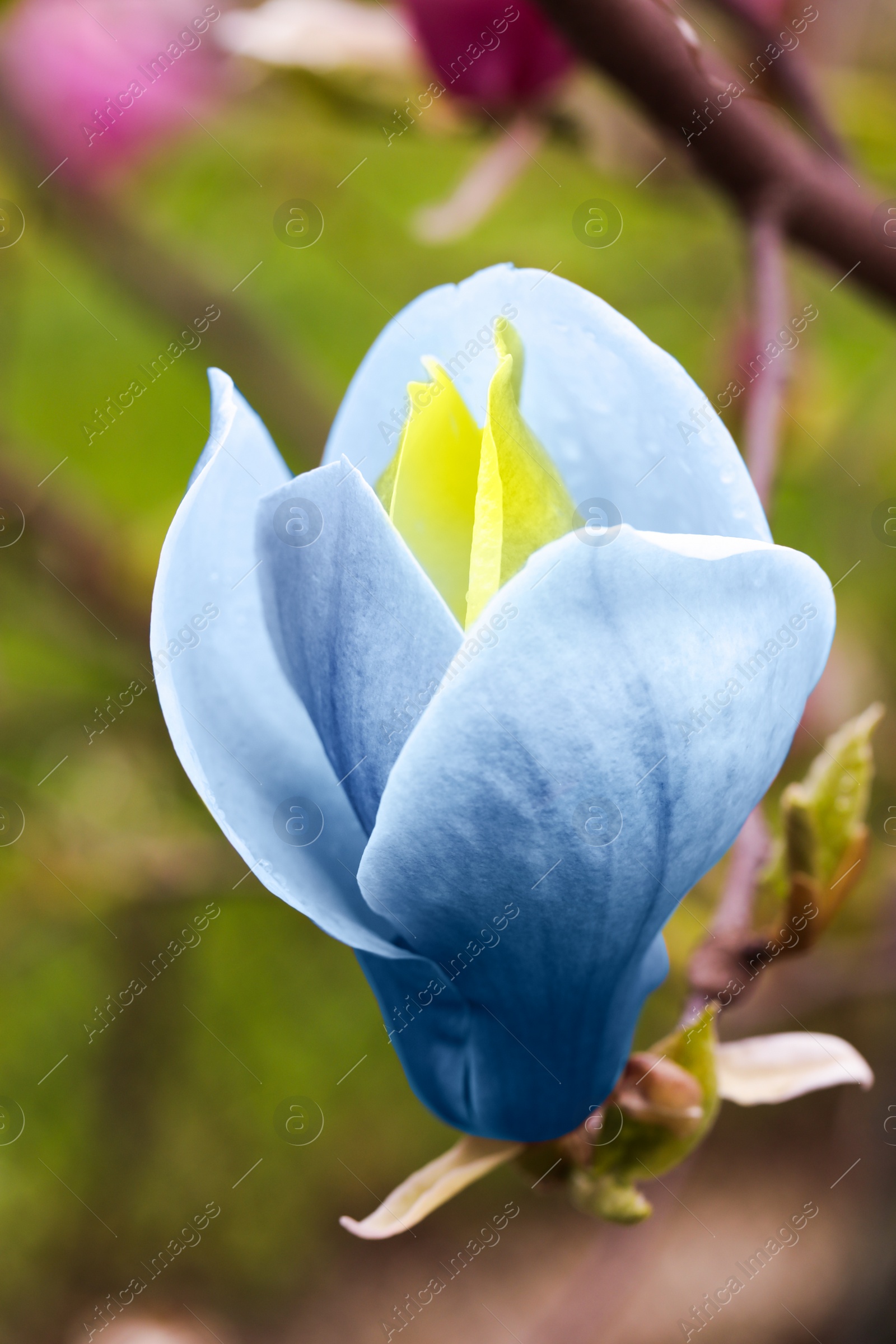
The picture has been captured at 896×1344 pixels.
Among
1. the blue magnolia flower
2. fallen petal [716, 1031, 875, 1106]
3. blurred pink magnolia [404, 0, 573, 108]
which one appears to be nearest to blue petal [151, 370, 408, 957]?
the blue magnolia flower

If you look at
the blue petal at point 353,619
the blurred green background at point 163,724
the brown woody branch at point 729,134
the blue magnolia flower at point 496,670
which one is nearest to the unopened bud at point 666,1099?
the blue magnolia flower at point 496,670

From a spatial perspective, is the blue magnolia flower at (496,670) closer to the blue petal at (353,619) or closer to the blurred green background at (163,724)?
the blue petal at (353,619)

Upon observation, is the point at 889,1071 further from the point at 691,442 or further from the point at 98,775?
the point at 691,442

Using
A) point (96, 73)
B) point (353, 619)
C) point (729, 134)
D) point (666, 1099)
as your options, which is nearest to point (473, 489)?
point (353, 619)

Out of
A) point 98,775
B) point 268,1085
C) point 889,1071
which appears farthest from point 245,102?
point 268,1085

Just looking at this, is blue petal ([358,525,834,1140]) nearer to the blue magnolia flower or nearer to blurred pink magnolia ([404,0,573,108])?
the blue magnolia flower

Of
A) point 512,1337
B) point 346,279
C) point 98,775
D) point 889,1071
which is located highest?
point 346,279
